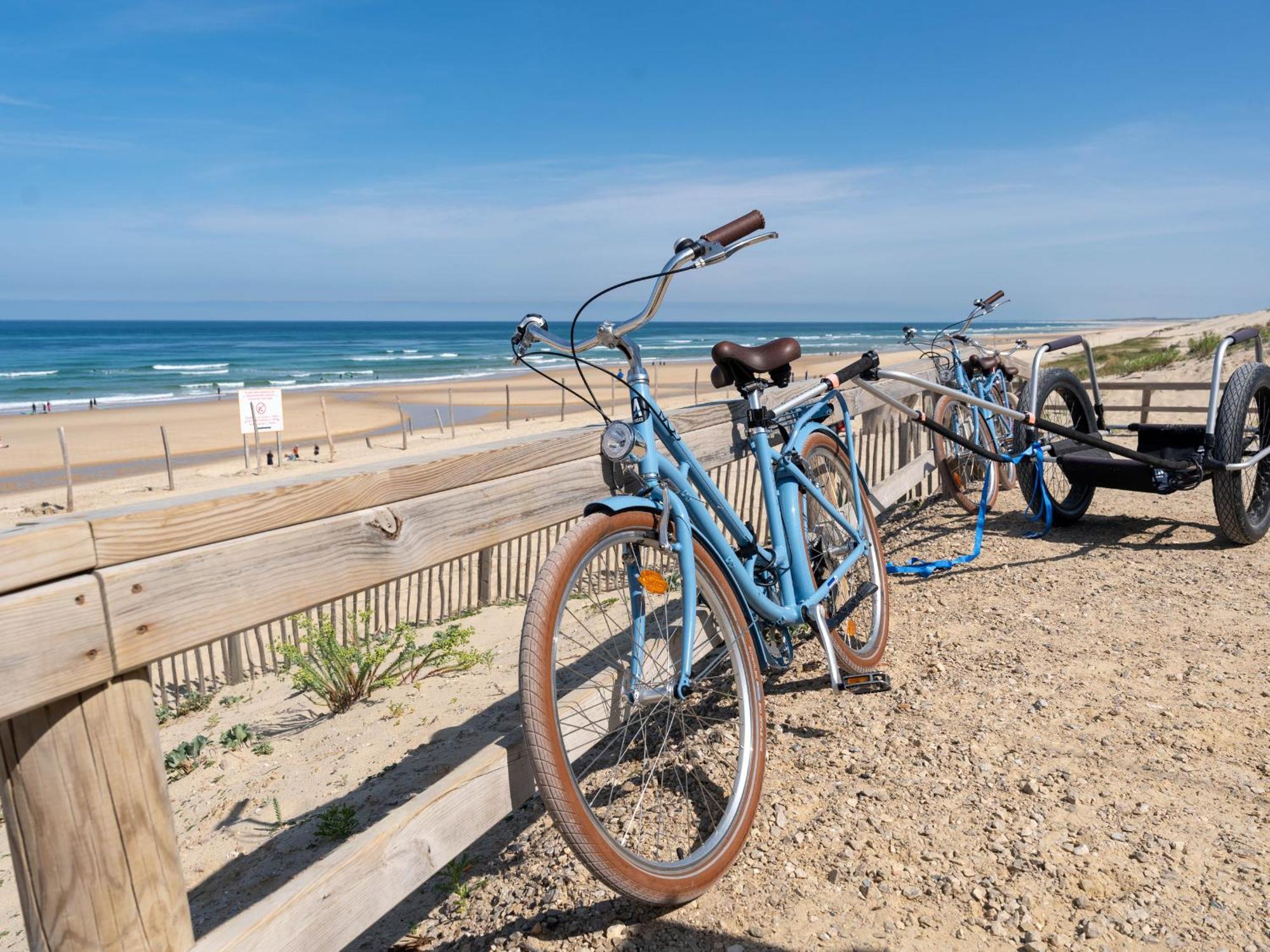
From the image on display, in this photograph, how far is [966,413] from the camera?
6.79 meters

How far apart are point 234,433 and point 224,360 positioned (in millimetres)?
36349

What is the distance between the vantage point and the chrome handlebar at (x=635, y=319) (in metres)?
2.49

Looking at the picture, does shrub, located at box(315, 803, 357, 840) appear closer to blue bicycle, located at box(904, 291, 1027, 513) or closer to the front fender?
the front fender

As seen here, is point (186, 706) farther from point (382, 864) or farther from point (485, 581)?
point (382, 864)

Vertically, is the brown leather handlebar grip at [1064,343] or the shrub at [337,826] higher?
the brown leather handlebar grip at [1064,343]

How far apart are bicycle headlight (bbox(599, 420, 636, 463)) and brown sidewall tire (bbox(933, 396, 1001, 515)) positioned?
436 cm

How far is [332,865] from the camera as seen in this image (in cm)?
186

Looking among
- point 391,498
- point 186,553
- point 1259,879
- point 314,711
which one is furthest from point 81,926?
point 314,711

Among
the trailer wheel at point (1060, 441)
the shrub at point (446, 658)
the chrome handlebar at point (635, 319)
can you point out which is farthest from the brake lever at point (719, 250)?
the trailer wheel at point (1060, 441)

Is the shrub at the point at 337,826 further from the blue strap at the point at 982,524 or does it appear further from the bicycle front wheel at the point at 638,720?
the blue strap at the point at 982,524

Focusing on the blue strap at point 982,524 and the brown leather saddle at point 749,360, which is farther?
the blue strap at point 982,524

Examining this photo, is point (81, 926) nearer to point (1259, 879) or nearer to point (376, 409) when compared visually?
point (1259, 879)

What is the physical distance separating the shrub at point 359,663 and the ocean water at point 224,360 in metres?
2.54

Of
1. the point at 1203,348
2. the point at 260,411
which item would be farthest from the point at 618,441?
the point at 260,411
